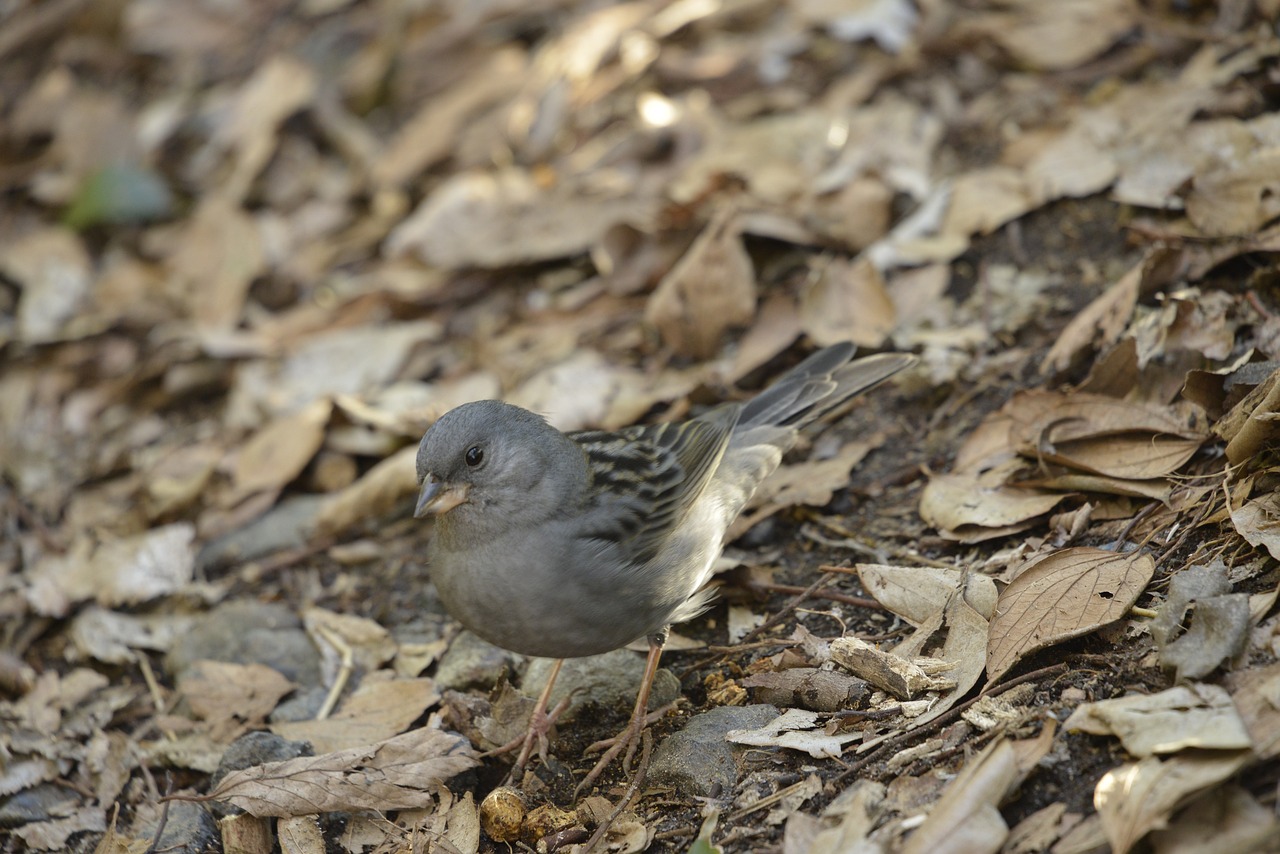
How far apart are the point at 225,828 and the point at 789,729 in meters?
1.79

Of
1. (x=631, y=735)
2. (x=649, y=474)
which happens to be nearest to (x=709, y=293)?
(x=649, y=474)

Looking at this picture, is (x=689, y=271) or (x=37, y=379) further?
(x=37, y=379)

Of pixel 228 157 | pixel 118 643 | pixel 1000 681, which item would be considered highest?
pixel 228 157

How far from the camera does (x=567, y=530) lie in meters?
3.97

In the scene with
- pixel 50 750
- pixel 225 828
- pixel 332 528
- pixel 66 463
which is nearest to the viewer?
pixel 225 828

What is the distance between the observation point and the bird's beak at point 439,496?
12.7 ft

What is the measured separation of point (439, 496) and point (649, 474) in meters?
0.79

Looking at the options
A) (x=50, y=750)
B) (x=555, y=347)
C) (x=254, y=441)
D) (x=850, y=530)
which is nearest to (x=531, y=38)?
(x=555, y=347)

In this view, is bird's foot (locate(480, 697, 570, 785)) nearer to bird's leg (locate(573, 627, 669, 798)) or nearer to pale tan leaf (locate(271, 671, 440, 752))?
bird's leg (locate(573, 627, 669, 798))

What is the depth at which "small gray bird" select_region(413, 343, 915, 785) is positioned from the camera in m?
3.80

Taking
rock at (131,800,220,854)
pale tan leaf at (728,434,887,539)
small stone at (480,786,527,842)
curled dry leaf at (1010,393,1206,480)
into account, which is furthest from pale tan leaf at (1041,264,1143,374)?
rock at (131,800,220,854)

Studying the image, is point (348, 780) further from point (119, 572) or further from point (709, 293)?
point (709, 293)

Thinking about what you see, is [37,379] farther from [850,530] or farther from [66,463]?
[850,530]

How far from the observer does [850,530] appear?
4.48 metres
